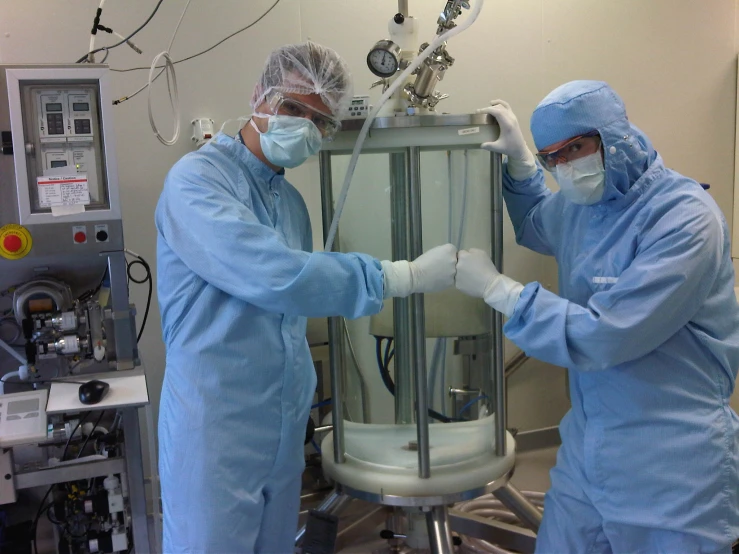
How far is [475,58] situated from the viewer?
231cm

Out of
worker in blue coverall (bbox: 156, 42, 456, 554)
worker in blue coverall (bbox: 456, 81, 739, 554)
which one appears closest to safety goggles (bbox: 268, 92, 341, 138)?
worker in blue coverall (bbox: 156, 42, 456, 554)

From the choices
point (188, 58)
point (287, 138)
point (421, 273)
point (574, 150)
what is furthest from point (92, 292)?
point (574, 150)

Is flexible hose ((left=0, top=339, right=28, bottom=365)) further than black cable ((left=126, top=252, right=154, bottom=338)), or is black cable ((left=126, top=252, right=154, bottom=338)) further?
black cable ((left=126, top=252, right=154, bottom=338))

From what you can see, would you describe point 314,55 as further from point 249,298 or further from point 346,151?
point 249,298

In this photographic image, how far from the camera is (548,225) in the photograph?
1.43 metres

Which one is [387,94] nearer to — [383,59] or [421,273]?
[383,59]

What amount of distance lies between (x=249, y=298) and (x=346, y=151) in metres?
0.43

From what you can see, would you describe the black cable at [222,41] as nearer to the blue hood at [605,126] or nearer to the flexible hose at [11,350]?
the flexible hose at [11,350]

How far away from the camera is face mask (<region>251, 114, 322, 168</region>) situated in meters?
1.22

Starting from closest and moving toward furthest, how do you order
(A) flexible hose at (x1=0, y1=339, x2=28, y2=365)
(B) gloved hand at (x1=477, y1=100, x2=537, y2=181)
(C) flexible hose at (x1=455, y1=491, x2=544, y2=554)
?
(B) gloved hand at (x1=477, y1=100, x2=537, y2=181) < (A) flexible hose at (x1=0, y1=339, x2=28, y2=365) < (C) flexible hose at (x1=455, y1=491, x2=544, y2=554)

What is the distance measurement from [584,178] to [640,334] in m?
0.30

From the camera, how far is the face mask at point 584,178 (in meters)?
1.16

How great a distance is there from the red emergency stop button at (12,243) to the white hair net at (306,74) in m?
0.72

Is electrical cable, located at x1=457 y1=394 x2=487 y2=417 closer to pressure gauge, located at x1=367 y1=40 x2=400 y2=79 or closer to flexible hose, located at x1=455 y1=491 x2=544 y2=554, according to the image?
flexible hose, located at x1=455 y1=491 x2=544 y2=554
